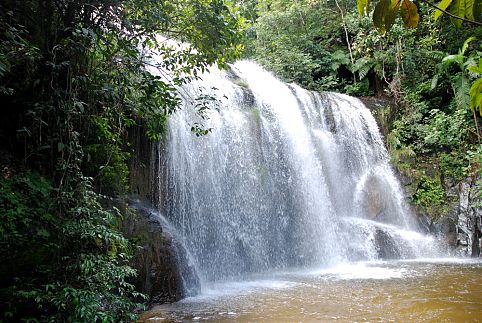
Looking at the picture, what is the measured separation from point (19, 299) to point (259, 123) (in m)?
8.11

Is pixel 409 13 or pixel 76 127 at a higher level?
pixel 76 127

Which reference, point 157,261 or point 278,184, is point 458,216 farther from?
point 157,261

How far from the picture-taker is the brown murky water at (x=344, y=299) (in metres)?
4.80

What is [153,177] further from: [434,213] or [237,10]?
[434,213]

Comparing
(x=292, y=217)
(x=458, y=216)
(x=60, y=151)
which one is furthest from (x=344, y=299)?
(x=458, y=216)

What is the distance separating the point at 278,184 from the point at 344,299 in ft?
16.4

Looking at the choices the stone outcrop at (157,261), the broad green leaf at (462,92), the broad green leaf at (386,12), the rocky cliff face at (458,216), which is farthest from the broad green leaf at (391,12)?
the broad green leaf at (462,92)

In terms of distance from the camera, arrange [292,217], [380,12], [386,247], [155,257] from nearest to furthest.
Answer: [380,12], [155,257], [292,217], [386,247]

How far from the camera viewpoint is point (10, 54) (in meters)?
3.67

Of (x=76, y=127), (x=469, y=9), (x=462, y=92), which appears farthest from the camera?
(x=462, y=92)

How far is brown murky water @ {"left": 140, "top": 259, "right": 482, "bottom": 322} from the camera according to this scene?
480cm

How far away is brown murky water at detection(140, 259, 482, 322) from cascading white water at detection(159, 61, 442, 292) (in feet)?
4.73

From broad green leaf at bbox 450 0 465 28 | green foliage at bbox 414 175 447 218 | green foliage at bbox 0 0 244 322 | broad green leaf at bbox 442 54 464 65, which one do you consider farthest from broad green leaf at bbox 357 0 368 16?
broad green leaf at bbox 442 54 464 65

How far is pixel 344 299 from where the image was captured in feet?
18.5
